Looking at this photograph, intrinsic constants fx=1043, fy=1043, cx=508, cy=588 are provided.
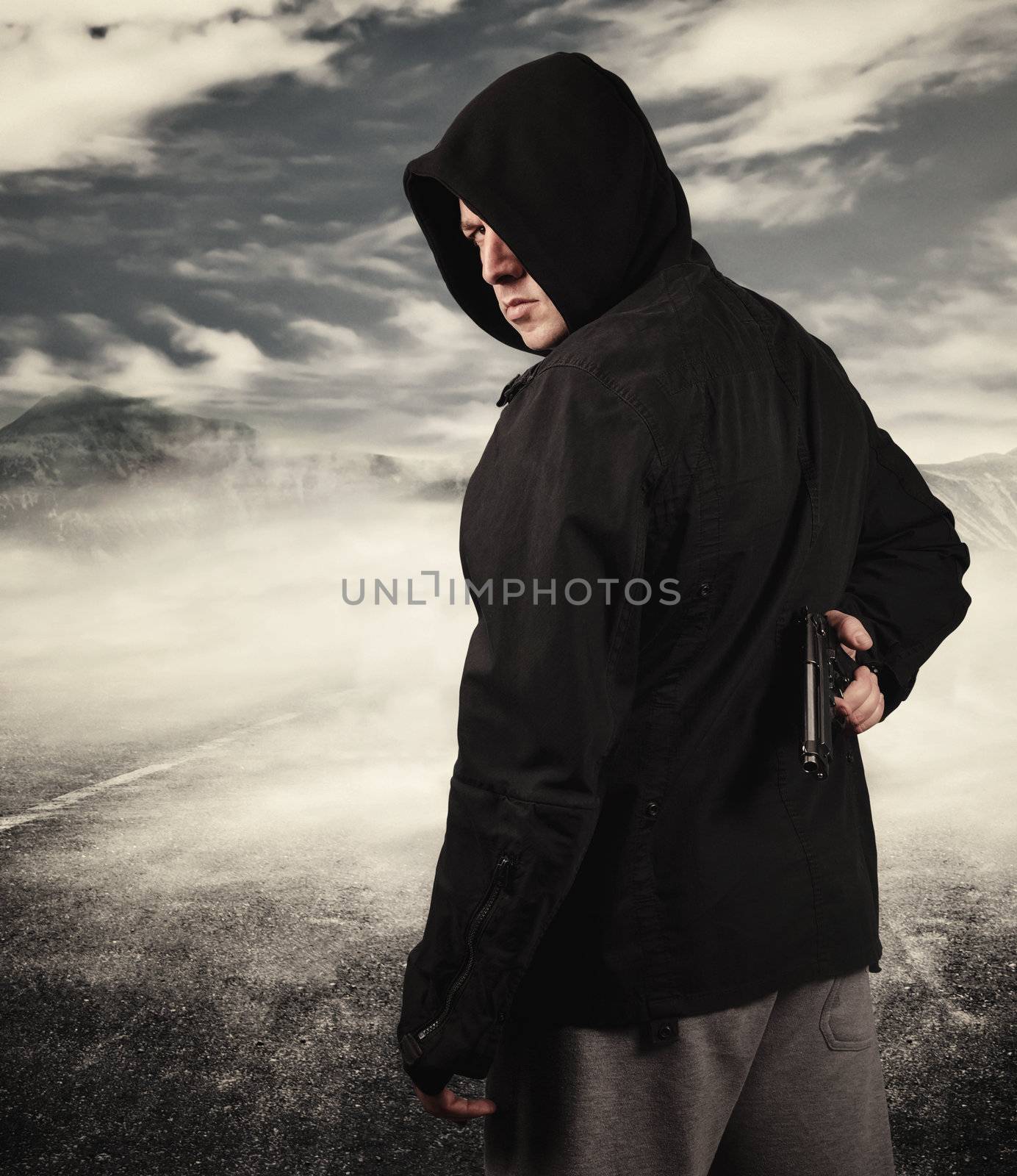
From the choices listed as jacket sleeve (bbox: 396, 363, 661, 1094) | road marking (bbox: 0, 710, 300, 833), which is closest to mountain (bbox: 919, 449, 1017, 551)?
road marking (bbox: 0, 710, 300, 833)

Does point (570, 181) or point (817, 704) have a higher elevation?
point (570, 181)

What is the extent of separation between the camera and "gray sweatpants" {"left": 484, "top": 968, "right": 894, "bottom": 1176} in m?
1.09

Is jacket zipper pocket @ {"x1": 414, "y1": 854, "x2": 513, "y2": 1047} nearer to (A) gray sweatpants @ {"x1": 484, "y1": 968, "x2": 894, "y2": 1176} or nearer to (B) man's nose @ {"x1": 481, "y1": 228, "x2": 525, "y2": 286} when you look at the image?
(A) gray sweatpants @ {"x1": 484, "y1": 968, "x2": 894, "y2": 1176}

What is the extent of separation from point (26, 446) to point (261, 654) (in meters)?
4.94

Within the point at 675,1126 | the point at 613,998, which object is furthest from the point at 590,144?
the point at 675,1126

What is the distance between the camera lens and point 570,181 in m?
1.28

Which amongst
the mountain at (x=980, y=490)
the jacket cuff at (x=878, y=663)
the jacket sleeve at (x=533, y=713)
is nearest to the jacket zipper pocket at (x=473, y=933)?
the jacket sleeve at (x=533, y=713)

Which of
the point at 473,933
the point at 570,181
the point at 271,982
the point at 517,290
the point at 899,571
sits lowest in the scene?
the point at 271,982

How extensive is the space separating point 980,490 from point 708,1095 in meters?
9.03

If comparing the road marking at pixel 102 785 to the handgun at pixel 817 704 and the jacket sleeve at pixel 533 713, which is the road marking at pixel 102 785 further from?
the handgun at pixel 817 704

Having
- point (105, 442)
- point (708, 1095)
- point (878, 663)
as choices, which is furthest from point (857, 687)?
point (105, 442)

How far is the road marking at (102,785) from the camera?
4.14 m

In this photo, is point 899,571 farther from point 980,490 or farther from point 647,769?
point 980,490

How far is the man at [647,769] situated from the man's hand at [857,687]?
0.03 m
